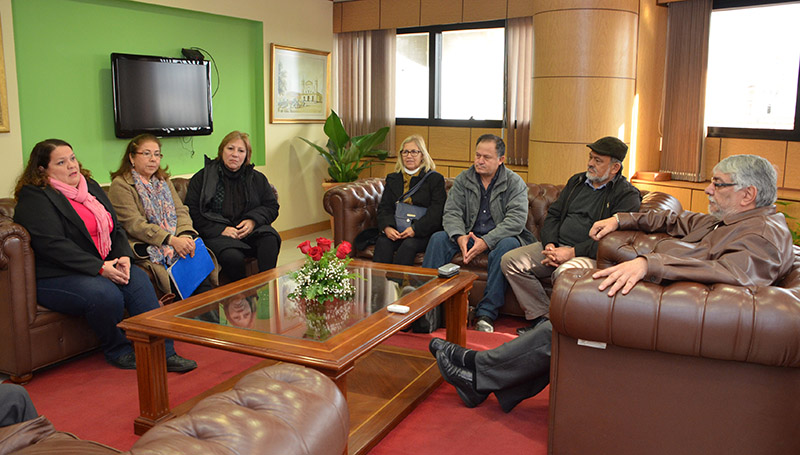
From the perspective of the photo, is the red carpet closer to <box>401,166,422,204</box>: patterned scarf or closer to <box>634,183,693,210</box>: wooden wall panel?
<box>401,166,422,204</box>: patterned scarf

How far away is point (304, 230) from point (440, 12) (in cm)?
282

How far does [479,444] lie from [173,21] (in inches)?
188

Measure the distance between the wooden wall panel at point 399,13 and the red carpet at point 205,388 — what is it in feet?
15.7

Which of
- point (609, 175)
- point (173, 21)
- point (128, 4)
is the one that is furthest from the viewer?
point (173, 21)

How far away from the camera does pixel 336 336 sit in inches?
97.1

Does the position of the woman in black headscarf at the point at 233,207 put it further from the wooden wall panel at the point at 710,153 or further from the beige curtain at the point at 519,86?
the wooden wall panel at the point at 710,153

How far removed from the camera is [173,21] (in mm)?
5773

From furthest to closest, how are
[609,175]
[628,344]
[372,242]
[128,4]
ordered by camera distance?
[128,4] < [372,242] < [609,175] < [628,344]

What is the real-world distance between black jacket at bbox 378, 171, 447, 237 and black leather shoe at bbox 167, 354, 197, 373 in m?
1.69

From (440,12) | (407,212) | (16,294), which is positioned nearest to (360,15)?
(440,12)

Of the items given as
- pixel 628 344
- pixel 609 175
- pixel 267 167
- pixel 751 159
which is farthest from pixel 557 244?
pixel 267 167

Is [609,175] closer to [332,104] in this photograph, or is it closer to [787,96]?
[787,96]

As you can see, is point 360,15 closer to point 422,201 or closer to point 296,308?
point 422,201

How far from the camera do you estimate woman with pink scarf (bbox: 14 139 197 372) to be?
3230 millimetres
